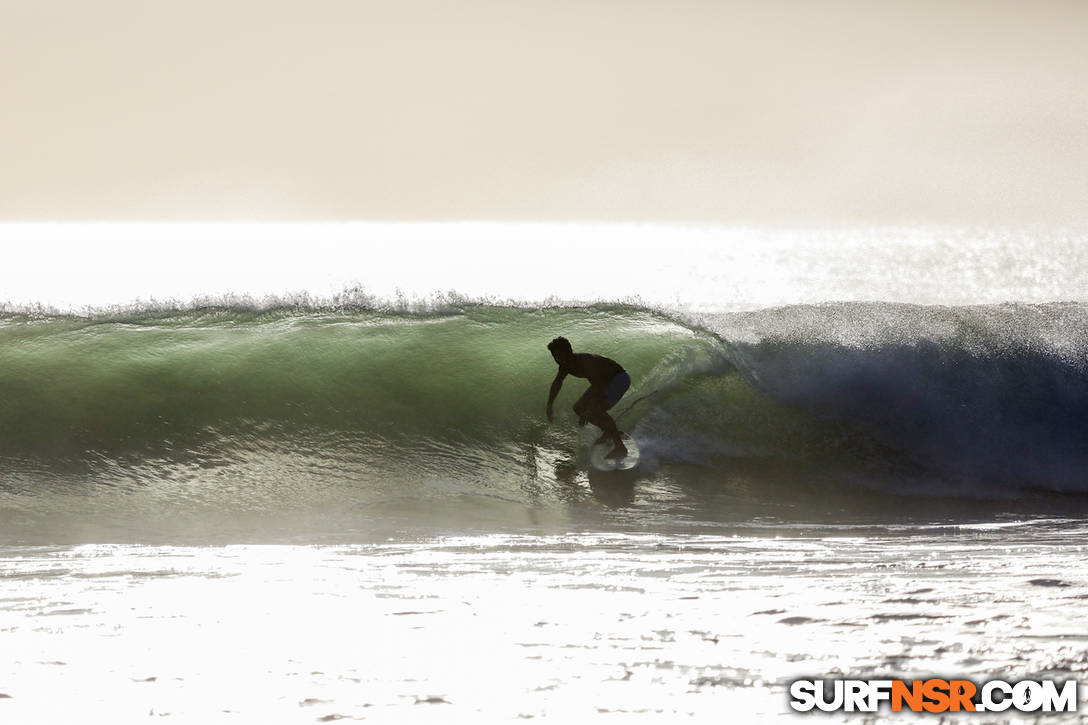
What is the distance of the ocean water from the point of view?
432cm

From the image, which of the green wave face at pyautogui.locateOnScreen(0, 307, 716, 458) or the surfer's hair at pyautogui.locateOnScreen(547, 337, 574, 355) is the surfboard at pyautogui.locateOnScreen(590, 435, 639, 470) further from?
the surfer's hair at pyautogui.locateOnScreen(547, 337, 574, 355)

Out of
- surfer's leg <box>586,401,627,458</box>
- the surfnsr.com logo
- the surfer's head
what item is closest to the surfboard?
surfer's leg <box>586,401,627,458</box>

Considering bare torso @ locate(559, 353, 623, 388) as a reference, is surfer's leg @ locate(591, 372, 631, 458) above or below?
below

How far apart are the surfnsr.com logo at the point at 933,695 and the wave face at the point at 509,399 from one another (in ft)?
15.1

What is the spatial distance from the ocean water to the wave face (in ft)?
0.10

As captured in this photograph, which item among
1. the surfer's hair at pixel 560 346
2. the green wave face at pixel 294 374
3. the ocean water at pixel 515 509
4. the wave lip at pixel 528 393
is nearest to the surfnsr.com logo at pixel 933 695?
the ocean water at pixel 515 509

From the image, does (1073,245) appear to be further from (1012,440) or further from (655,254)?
(1012,440)

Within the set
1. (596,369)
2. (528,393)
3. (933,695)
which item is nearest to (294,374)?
(528,393)

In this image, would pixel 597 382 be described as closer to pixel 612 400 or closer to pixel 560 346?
pixel 612 400

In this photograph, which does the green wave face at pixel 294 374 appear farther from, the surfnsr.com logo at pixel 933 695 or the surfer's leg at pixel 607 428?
the surfnsr.com logo at pixel 933 695

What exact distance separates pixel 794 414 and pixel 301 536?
187 inches

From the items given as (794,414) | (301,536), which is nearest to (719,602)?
(301,536)

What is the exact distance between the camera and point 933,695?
4.00 m

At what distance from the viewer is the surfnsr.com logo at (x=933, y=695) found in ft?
12.8
